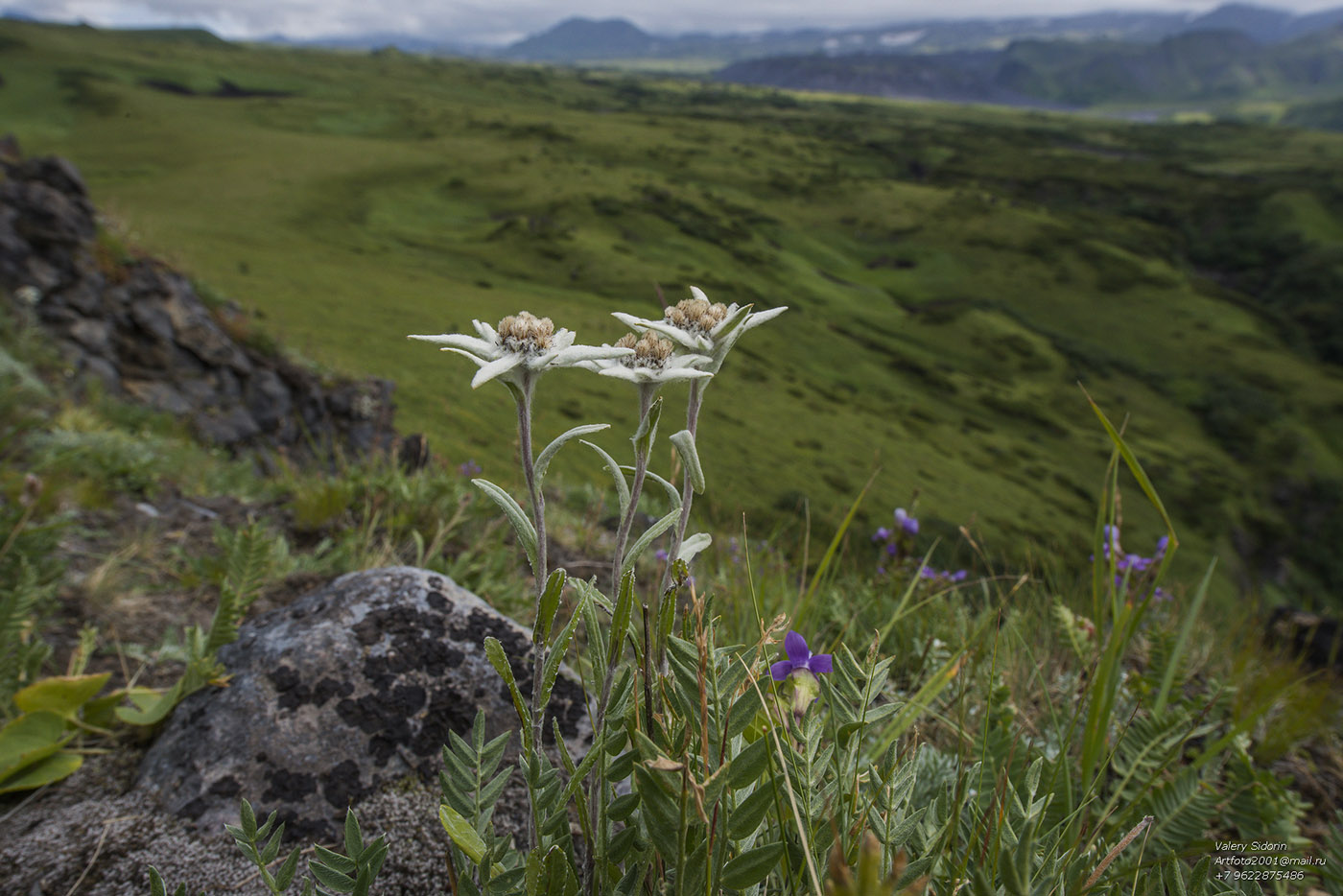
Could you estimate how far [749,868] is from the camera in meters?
1.38

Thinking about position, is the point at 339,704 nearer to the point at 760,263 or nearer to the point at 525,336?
the point at 525,336

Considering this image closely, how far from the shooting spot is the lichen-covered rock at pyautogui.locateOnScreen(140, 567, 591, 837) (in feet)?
7.32

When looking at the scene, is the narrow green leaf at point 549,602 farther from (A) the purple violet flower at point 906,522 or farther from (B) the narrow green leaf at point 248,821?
(A) the purple violet flower at point 906,522

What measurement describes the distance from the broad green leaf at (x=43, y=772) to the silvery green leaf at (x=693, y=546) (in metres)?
2.23

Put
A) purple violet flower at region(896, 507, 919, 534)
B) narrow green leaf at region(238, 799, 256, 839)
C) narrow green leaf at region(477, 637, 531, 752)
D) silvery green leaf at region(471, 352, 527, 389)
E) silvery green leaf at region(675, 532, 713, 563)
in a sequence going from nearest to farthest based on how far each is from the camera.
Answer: silvery green leaf at region(471, 352, 527, 389), narrow green leaf at region(477, 637, 531, 752), narrow green leaf at region(238, 799, 256, 839), silvery green leaf at region(675, 532, 713, 563), purple violet flower at region(896, 507, 919, 534)

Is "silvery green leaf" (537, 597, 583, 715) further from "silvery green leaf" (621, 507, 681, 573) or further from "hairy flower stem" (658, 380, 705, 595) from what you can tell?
"hairy flower stem" (658, 380, 705, 595)

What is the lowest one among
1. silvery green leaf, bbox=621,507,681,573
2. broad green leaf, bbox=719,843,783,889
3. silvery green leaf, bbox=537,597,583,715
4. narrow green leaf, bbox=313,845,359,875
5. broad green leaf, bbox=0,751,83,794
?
broad green leaf, bbox=0,751,83,794

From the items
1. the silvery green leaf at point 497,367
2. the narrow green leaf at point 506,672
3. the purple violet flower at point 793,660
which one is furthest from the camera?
the purple violet flower at point 793,660

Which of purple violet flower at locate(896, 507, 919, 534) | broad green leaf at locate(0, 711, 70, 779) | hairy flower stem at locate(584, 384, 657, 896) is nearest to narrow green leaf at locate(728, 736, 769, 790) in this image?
hairy flower stem at locate(584, 384, 657, 896)

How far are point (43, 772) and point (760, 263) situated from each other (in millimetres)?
66825

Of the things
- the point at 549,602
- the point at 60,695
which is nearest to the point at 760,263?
the point at 60,695

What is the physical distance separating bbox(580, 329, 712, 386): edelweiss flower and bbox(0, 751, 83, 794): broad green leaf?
2308mm

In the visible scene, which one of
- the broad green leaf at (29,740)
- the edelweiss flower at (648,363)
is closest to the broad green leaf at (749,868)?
the edelweiss flower at (648,363)

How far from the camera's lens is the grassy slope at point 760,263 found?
29188 millimetres
